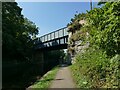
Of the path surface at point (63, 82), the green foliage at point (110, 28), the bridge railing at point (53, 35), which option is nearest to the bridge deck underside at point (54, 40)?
the bridge railing at point (53, 35)

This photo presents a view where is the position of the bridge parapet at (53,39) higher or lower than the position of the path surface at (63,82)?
higher

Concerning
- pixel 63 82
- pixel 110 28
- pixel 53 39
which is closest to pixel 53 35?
pixel 53 39

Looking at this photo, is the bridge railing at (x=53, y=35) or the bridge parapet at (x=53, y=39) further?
the bridge parapet at (x=53, y=39)

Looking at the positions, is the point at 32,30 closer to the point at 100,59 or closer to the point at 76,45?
the point at 76,45

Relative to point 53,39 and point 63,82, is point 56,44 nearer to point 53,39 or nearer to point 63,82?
point 53,39

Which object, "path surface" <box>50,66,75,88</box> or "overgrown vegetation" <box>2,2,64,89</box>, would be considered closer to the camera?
"path surface" <box>50,66,75,88</box>

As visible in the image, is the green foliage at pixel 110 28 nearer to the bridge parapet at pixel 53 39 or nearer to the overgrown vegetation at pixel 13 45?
the overgrown vegetation at pixel 13 45

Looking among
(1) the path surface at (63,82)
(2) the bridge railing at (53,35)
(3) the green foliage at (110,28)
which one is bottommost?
(1) the path surface at (63,82)

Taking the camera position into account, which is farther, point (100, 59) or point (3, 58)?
point (3, 58)

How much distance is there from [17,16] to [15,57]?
1219cm

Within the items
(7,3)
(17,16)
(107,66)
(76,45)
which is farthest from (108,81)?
(17,16)

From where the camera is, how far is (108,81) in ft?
35.0

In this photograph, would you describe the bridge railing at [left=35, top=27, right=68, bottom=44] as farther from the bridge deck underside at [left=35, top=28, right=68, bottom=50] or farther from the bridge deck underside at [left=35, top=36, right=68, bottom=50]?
the bridge deck underside at [left=35, top=36, right=68, bottom=50]

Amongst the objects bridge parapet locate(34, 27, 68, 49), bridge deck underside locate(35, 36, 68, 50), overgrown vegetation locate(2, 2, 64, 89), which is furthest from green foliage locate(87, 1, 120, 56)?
bridge deck underside locate(35, 36, 68, 50)
